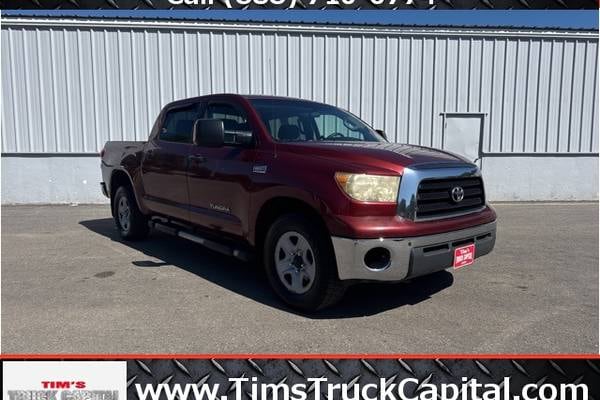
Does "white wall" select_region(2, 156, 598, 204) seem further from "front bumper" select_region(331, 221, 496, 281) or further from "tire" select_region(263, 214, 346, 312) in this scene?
"front bumper" select_region(331, 221, 496, 281)

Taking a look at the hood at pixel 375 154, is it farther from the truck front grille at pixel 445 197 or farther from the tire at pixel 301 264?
the tire at pixel 301 264

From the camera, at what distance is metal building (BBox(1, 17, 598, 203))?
32.1ft

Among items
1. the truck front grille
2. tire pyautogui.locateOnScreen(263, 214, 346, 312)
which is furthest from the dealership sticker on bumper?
tire pyautogui.locateOnScreen(263, 214, 346, 312)

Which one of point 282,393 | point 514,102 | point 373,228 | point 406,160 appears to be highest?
point 514,102

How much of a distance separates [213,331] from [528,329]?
251 cm

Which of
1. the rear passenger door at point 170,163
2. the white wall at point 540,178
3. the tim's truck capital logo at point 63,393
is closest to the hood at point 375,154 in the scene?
the rear passenger door at point 170,163

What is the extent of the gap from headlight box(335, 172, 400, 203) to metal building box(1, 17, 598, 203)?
7.43 metres

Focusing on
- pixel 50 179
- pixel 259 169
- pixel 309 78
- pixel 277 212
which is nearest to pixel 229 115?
pixel 259 169

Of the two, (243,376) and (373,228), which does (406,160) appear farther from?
(243,376)

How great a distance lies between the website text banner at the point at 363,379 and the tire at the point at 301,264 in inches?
24.7

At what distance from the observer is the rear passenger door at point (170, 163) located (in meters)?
4.78

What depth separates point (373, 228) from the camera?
307cm

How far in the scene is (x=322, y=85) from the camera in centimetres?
1022

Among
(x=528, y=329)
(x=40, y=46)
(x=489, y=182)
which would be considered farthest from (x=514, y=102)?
(x=40, y=46)
